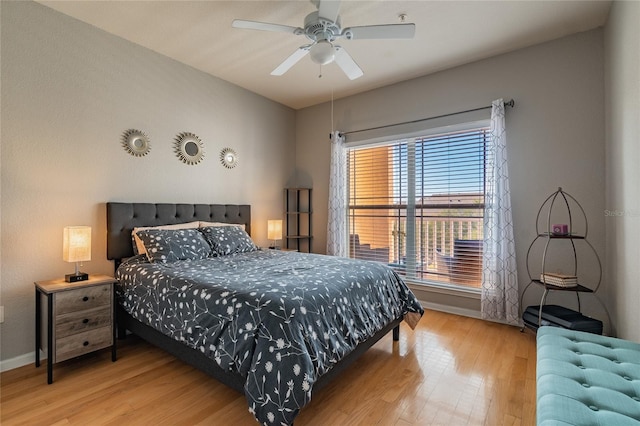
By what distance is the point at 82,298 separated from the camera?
89.0 inches

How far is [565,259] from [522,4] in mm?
2323

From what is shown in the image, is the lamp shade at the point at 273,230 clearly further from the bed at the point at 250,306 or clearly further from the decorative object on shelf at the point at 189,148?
the decorative object on shelf at the point at 189,148

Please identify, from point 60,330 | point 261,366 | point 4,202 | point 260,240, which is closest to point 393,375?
point 261,366

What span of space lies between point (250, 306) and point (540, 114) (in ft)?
10.9

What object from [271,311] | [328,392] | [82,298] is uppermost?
[271,311]

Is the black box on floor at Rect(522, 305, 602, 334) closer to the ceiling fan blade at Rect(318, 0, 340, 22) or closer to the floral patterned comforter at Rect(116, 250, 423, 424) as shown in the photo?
the floral patterned comforter at Rect(116, 250, 423, 424)

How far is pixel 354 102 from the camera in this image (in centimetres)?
435

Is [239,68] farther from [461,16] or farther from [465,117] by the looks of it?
[465,117]

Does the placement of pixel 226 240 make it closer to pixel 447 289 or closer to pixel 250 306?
pixel 250 306

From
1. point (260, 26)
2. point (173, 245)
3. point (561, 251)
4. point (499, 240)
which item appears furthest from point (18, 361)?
point (561, 251)

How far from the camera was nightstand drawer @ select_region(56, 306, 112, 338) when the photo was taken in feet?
7.11

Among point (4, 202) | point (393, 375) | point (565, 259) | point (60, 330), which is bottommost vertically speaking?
point (393, 375)

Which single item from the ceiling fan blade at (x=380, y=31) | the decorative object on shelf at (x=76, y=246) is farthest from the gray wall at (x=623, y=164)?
the decorative object on shelf at (x=76, y=246)

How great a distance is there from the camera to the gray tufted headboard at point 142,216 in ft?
9.20
